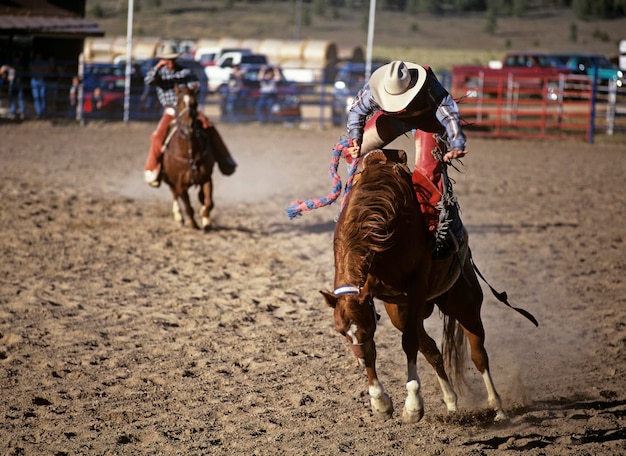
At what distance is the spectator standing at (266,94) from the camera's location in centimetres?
2128

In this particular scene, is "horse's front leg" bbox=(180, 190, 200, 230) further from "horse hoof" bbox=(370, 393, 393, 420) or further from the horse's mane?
"horse hoof" bbox=(370, 393, 393, 420)

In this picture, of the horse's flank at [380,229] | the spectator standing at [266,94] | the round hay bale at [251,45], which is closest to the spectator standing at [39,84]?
the spectator standing at [266,94]

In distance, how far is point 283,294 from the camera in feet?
23.2

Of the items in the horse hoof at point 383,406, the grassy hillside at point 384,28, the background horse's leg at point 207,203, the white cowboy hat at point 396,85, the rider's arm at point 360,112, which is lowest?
the horse hoof at point 383,406

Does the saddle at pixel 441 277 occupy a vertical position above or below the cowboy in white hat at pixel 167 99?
below

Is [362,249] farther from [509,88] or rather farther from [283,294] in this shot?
[509,88]

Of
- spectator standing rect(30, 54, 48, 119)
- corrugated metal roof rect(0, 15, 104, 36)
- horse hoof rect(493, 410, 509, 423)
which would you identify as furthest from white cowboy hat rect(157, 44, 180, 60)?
corrugated metal roof rect(0, 15, 104, 36)

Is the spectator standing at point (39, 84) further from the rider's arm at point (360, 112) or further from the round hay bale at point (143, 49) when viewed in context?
the rider's arm at point (360, 112)

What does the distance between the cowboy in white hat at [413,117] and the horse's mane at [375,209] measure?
0.17 m

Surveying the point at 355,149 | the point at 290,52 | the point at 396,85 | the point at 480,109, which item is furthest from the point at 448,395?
the point at 290,52

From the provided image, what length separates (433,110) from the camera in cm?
436

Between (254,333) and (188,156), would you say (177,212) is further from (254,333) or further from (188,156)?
(254,333)

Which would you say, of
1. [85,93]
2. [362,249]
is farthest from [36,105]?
[362,249]

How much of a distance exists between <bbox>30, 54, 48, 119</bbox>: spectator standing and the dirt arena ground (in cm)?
838
